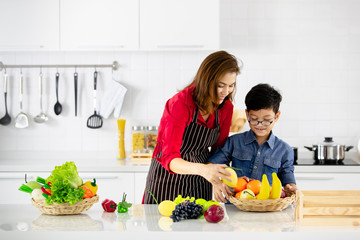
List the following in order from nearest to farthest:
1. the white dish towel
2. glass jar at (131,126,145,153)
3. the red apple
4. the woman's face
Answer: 1. the red apple
2. the woman's face
3. glass jar at (131,126,145,153)
4. the white dish towel

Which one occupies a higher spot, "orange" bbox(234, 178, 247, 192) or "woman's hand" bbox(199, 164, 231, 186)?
"woman's hand" bbox(199, 164, 231, 186)

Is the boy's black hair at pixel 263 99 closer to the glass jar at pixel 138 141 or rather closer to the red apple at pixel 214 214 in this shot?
the red apple at pixel 214 214

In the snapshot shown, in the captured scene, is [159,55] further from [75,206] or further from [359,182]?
[75,206]

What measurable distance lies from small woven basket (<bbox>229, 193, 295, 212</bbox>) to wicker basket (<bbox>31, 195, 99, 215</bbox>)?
60 cm

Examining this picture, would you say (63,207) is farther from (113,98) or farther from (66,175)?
(113,98)

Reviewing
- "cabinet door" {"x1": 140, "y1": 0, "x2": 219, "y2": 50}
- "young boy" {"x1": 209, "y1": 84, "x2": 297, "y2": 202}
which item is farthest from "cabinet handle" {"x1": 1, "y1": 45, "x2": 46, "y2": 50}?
"young boy" {"x1": 209, "y1": 84, "x2": 297, "y2": 202}

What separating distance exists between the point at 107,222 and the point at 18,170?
1.87m

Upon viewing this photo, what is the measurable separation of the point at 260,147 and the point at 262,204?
1.45 ft

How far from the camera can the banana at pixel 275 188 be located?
2.03 meters

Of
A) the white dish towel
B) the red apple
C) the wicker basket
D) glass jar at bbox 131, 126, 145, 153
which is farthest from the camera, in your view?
the white dish towel

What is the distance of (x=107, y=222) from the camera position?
1.94 metres

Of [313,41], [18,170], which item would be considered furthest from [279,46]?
[18,170]

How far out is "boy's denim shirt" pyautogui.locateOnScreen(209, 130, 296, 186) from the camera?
241 centimetres

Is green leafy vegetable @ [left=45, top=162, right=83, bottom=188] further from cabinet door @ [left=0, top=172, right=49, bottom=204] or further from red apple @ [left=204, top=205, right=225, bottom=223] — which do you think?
cabinet door @ [left=0, top=172, right=49, bottom=204]
